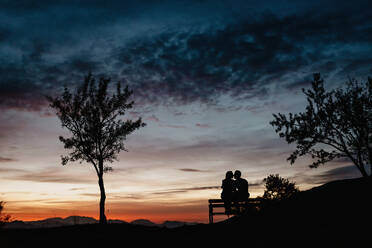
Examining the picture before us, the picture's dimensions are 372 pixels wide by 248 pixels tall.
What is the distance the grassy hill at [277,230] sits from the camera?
11344mm

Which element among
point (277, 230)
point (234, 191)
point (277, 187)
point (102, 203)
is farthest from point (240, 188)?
point (277, 187)

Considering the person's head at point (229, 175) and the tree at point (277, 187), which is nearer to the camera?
the person's head at point (229, 175)

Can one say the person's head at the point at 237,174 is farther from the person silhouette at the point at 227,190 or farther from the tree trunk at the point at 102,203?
the tree trunk at the point at 102,203

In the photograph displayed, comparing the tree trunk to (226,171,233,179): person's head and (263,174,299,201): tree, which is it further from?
(263,174,299,201): tree

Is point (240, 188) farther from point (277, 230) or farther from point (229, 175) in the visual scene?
point (277, 230)

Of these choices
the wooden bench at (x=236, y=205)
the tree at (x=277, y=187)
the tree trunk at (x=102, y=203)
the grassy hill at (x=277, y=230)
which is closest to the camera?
the grassy hill at (x=277, y=230)

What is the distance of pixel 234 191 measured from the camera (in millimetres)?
17656

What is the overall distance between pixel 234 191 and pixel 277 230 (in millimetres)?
4729

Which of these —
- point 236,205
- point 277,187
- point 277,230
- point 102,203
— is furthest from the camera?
point 277,187

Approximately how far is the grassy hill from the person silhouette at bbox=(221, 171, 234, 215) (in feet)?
2.52

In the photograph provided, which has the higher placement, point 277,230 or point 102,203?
point 102,203

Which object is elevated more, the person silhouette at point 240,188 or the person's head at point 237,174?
the person's head at point 237,174

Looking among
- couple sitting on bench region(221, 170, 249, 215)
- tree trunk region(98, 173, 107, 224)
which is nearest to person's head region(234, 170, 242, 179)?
couple sitting on bench region(221, 170, 249, 215)

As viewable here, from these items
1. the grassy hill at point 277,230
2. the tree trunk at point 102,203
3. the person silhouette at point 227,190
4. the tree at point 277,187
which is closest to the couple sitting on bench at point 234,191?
the person silhouette at point 227,190
